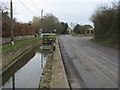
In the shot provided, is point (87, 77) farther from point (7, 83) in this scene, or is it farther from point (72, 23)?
point (72, 23)

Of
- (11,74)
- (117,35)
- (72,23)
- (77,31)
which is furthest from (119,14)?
(72,23)

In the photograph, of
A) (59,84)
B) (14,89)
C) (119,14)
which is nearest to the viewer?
(59,84)

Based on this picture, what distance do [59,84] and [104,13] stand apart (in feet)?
86.2

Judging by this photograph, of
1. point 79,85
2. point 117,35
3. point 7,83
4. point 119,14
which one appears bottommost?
point 7,83

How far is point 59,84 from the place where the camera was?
22.6 ft

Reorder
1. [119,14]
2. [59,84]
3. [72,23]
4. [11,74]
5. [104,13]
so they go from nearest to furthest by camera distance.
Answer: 1. [59,84]
2. [11,74]
3. [119,14]
4. [104,13]
5. [72,23]

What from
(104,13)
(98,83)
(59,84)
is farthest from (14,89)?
(104,13)

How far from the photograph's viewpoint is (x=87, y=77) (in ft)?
27.8

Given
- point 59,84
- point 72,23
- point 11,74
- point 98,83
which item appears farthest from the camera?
point 72,23

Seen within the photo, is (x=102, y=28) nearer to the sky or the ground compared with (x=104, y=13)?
nearer to the ground

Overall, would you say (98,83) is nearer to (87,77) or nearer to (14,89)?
(87,77)

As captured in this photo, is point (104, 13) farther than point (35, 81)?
Yes

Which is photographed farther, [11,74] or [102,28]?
[102,28]

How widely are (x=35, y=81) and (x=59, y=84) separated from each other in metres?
4.90
